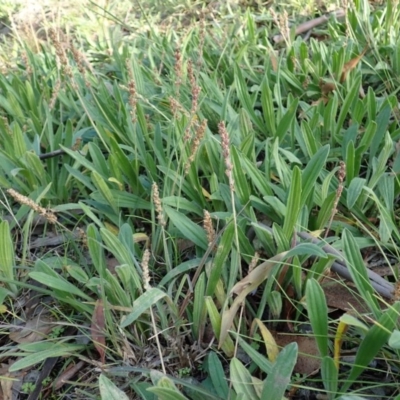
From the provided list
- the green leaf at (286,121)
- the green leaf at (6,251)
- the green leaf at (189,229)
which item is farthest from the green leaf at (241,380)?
the green leaf at (286,121)

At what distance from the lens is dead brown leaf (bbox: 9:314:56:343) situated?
124cm

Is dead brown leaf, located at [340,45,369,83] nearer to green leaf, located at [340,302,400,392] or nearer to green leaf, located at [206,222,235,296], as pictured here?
green leaf, located at [206,222,235,296]

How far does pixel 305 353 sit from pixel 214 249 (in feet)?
1.06

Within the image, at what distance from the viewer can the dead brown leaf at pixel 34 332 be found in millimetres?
1235

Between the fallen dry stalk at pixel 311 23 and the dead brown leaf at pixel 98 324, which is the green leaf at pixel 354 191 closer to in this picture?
the dead brown leaf at pixel 98 324

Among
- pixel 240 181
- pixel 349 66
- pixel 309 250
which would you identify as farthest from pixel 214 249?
pixel 349 66

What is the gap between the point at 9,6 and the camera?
3.98 metres

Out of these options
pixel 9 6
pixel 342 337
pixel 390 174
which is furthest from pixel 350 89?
pixel 9 6

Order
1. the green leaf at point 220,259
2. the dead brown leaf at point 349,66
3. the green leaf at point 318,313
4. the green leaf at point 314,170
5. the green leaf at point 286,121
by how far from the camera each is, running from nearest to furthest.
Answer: the green leaf at point 318,313
the green leaf at point 220,259
the green leaf at point 314,170
the green leaf at point 286,121
the dead brown leaf at point 349,66

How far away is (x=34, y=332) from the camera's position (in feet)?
4.09

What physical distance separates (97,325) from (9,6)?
12.0ft

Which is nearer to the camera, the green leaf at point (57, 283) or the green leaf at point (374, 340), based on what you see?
the green leaf at point (374, 340)

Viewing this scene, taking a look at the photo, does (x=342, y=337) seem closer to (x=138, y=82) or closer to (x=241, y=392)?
→ (x=241, y=392)

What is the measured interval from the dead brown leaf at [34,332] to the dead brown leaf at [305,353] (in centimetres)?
57
